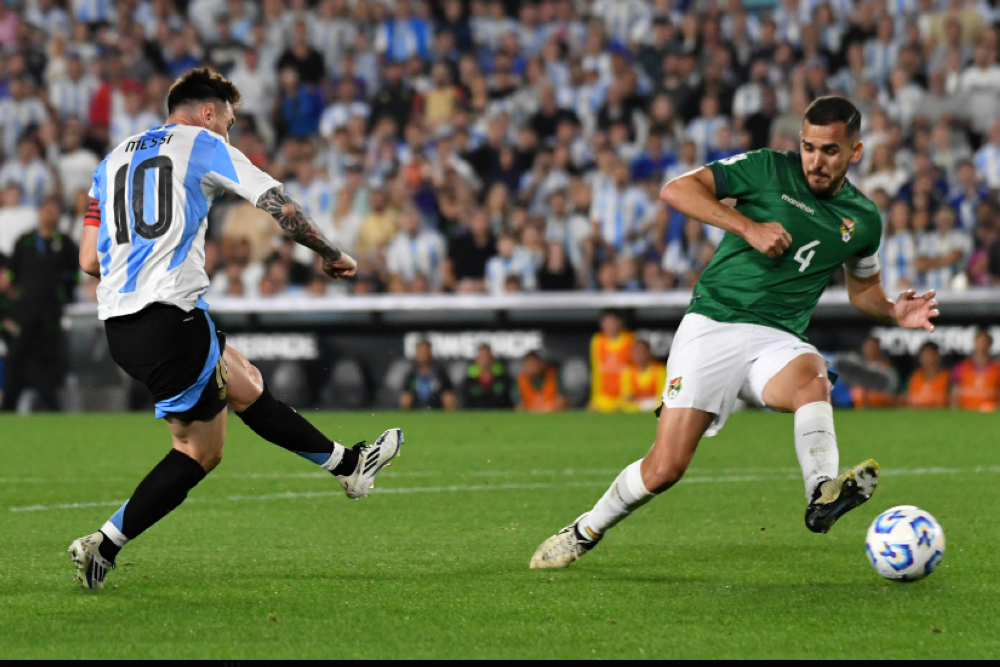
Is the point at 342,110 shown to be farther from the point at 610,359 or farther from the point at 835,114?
the point at 835,114

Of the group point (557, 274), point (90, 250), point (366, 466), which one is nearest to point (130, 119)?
point (557, 274)

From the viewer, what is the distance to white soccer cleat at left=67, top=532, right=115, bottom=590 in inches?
205

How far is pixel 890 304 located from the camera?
19.7ft

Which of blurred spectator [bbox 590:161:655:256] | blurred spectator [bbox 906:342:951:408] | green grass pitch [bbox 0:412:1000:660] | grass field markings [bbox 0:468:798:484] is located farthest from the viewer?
blurred spectator [bbox 590:161:655:256]

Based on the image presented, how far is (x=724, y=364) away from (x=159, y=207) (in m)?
2.28

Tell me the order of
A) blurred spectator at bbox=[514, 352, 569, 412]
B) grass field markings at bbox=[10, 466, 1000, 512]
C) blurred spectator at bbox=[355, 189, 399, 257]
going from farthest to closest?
1. blurred spectator at bbox=[355, 189, 399, 257]
2. blurred spectator at bbox=[514, 352, 569, 412]
3. grass field markings at bbox=[10, 466, 1000, 512]

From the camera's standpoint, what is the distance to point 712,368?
18.2ft

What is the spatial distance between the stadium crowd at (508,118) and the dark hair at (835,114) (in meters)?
9.56

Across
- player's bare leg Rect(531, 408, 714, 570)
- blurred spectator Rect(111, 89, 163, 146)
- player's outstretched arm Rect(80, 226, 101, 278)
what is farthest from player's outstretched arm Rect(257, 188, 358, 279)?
blurred spectator Rect(111, 89, 163, 146)

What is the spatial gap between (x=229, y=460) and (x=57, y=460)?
128cm

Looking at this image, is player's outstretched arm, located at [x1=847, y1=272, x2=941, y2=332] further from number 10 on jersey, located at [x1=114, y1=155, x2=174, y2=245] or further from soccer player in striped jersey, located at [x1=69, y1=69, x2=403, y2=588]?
number 10 on jersey, located at [x1=114, y1=155, x2=174, y2=245]

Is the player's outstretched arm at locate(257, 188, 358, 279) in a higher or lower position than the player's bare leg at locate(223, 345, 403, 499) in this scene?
higher

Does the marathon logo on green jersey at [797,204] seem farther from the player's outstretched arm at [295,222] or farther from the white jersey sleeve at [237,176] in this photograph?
the white jersey sleeve at [237,176]

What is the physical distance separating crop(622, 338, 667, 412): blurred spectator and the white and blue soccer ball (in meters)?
9.43
